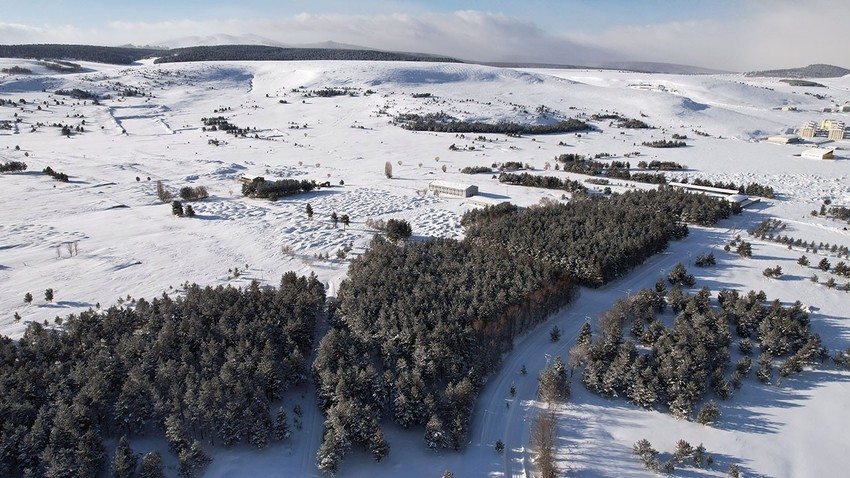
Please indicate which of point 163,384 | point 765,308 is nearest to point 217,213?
point 163,384

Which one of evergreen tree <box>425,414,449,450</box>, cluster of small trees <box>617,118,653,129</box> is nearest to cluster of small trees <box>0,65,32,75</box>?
cluster of small trees <box>617,118,653,129</box>

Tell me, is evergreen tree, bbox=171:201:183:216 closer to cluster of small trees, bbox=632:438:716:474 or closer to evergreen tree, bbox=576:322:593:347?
evergreen tree, bbox=576:322:593:347

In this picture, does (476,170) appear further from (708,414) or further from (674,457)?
(674,457)

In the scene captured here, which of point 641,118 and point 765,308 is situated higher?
point 641,118

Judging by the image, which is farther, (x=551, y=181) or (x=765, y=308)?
(x=551, y=181)

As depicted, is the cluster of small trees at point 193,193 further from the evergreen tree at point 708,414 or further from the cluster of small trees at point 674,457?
the evergreen tree at point 708,414

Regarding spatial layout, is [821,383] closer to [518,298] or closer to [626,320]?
[626,320]

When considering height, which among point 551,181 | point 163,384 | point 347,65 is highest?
point 347,65
